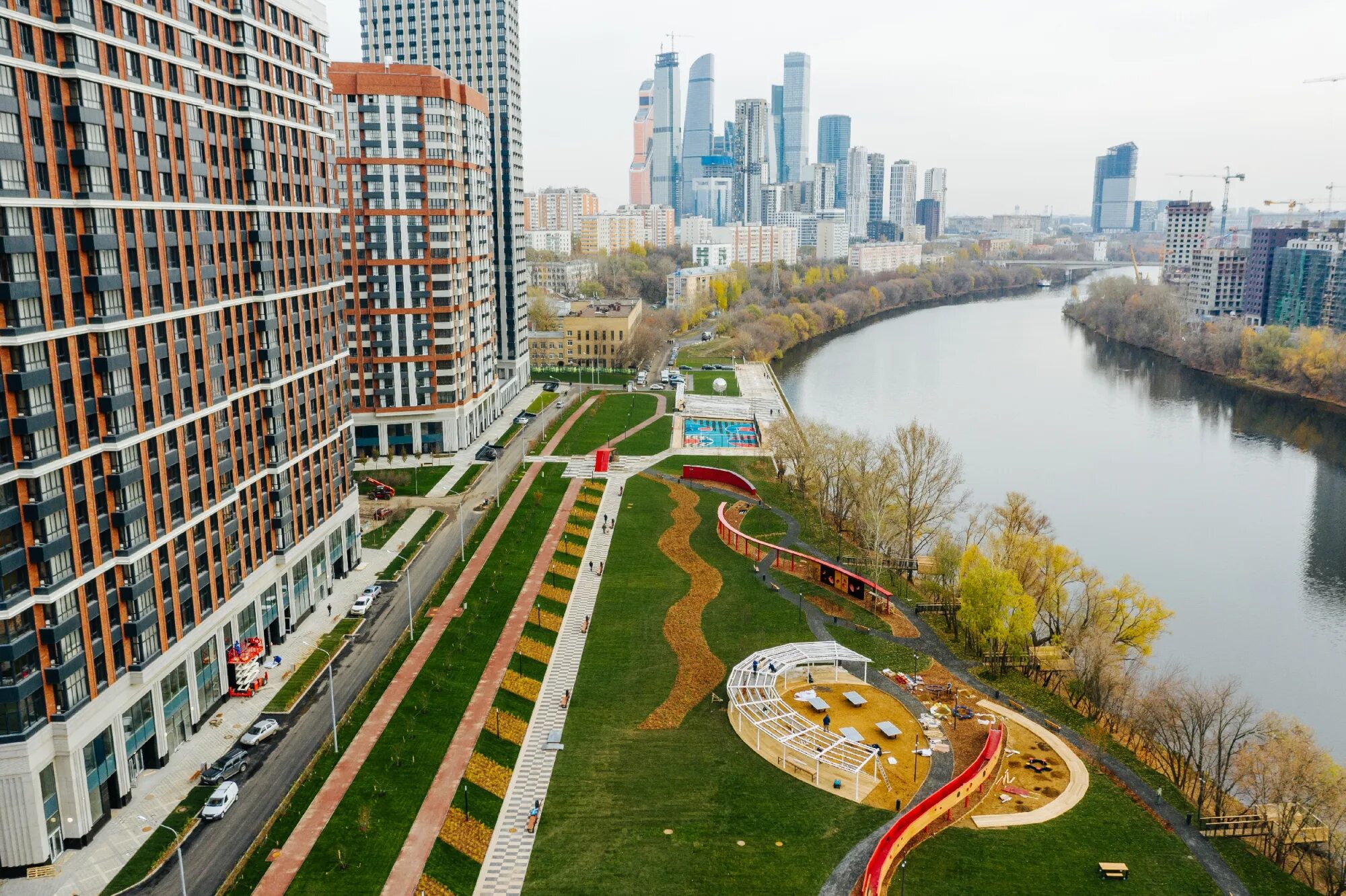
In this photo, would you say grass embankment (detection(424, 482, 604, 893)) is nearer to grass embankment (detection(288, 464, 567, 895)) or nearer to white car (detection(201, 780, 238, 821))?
grass embankment (detection(288, 464, 567, 895))

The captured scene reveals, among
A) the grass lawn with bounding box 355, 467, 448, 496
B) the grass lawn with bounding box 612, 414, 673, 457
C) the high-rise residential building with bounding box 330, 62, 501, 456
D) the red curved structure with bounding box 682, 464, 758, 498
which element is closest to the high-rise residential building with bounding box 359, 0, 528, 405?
the high-rise residential building with bounding box 330, 62, 501, 456

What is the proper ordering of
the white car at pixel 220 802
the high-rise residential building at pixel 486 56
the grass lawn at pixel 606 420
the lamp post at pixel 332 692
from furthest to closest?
the high-rise residential building at pixel 486 56 → the grass lawn at pixel 606 420 → the lamp post at pixel 332 692 → the white car at pixel 220 802

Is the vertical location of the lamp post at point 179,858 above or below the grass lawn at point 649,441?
below

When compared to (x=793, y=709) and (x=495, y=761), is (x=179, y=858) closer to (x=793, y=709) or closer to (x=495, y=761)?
(x=495, y=761)

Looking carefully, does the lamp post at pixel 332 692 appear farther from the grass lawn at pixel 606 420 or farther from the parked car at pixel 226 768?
the grass lawn at pixel 606 420

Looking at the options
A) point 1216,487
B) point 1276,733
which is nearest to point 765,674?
point 1276,733

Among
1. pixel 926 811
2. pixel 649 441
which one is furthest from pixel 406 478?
pixel 926 811

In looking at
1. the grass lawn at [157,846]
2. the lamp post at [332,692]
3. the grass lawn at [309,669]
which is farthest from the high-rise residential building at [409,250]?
the grass lawn at [157,846]
